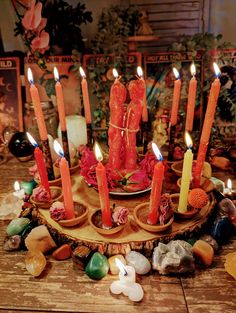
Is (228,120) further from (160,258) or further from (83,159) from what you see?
(160,258)

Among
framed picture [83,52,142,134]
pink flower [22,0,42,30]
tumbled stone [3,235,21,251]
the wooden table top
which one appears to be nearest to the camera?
the wooden table top

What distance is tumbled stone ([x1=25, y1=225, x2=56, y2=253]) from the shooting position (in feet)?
3.49

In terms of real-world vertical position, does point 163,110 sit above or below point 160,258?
above

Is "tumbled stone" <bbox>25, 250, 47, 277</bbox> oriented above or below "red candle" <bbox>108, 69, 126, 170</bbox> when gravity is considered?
below

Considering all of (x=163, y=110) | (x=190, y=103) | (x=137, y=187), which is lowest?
(x=137, y=187)

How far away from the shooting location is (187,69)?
1704mm

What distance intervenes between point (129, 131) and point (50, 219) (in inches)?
15.2

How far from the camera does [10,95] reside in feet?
5.95

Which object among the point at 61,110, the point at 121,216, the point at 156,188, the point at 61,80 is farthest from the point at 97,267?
the point at 61,80

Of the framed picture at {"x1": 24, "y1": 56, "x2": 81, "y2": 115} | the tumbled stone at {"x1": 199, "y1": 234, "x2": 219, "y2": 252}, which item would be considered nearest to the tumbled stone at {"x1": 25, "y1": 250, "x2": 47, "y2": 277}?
the tumbled stone at {"x1": 199, "y1": 234, "x2": 219, "y2": 252}

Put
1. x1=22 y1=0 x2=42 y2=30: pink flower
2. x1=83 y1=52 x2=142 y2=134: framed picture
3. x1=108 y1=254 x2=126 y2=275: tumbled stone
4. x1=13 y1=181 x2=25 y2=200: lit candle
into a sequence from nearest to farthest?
x1=108 y1=254 x2=126 y2=275: tumbled stone → x1=13 y1=181 x2=25 y2=200: lit candle → x1=22 y1=0 x2=42 y2=30: pink flower → x1=83 y1=52 x2=142 y2=134: framed picture

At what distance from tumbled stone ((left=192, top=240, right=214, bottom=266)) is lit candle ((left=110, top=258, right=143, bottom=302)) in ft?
0.66

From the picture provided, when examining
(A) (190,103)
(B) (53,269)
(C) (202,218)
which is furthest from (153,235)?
(A) (190,103)

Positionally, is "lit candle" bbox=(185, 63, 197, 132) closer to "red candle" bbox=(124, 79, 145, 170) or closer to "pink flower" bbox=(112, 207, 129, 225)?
"red candle" bbox=(124, 79, 145, 170)
